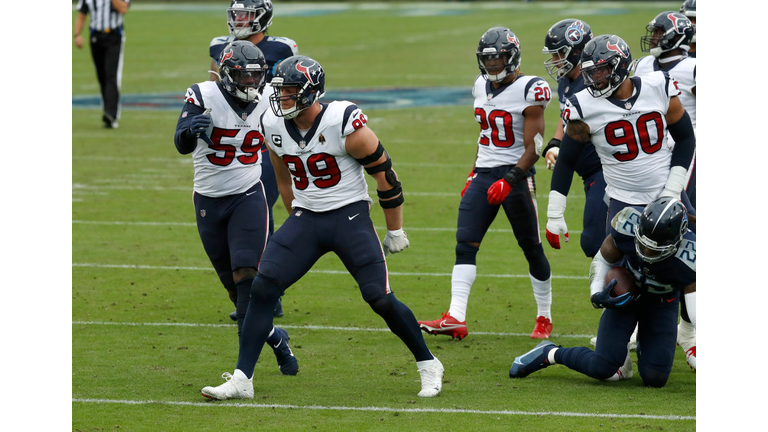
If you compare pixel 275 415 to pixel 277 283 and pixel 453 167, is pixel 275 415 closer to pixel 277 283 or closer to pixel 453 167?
pixel 277 283

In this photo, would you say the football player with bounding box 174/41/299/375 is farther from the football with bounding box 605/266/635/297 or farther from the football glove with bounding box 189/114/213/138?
the football with bounding box 605/266/635/297

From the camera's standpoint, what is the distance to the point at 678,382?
4.85 m

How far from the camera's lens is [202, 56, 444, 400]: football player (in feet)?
15.0

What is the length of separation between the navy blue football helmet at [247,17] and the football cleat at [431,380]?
274 cm

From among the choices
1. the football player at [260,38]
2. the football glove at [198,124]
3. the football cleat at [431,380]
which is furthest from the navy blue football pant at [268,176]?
the football cleat at [431,380]

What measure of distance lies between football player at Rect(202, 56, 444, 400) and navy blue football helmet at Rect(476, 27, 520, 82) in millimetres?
1356

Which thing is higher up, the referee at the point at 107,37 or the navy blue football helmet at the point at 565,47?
the navy blue football helmet at the point at 565,47

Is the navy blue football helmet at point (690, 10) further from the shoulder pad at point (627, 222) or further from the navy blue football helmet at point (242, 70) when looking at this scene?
the navy blue football helmet at point (242, 70)

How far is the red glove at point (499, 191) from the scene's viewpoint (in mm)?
5668

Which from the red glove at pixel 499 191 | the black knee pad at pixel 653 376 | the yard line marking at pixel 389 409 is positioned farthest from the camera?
the red glove at pixel 499 191

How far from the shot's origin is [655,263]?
4.55 meters

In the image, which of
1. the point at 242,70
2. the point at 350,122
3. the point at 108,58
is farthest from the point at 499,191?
the point at 108,58

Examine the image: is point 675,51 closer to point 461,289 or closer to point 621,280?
point 461,289

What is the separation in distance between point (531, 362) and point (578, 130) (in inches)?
48.5
